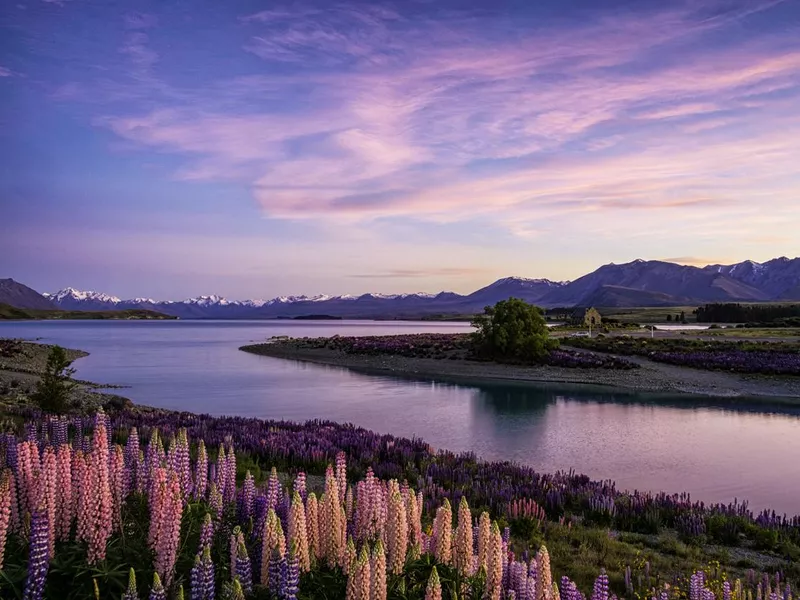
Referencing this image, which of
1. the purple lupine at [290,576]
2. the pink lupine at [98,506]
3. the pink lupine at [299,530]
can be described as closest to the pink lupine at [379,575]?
the purple lupine at [290,576]

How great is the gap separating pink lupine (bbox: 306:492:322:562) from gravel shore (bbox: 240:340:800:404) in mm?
40976

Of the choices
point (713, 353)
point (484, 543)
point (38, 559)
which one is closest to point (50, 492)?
point (38, 559)

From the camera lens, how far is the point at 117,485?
19.5ft

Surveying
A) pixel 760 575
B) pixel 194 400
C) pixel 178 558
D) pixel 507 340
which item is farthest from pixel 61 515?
pixel 507 340

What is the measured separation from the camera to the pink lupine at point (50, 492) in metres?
5.14

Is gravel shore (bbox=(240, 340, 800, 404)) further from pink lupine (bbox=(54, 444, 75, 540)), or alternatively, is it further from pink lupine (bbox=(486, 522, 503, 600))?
pink lupine (bbox=(54, 444, 75, 540))

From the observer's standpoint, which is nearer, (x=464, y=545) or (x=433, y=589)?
(x=433, y=589)

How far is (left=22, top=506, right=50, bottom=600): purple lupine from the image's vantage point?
4457mm

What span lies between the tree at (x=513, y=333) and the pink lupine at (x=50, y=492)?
5020 centimetres

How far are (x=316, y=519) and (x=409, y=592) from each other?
97cm

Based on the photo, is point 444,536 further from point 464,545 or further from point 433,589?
point 433,589

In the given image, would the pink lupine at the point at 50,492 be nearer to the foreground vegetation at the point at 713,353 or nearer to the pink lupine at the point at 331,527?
the pink lupine at the point at 331,527

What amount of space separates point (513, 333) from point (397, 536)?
51.2 m

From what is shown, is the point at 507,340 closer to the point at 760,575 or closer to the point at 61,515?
the point at 760,575
